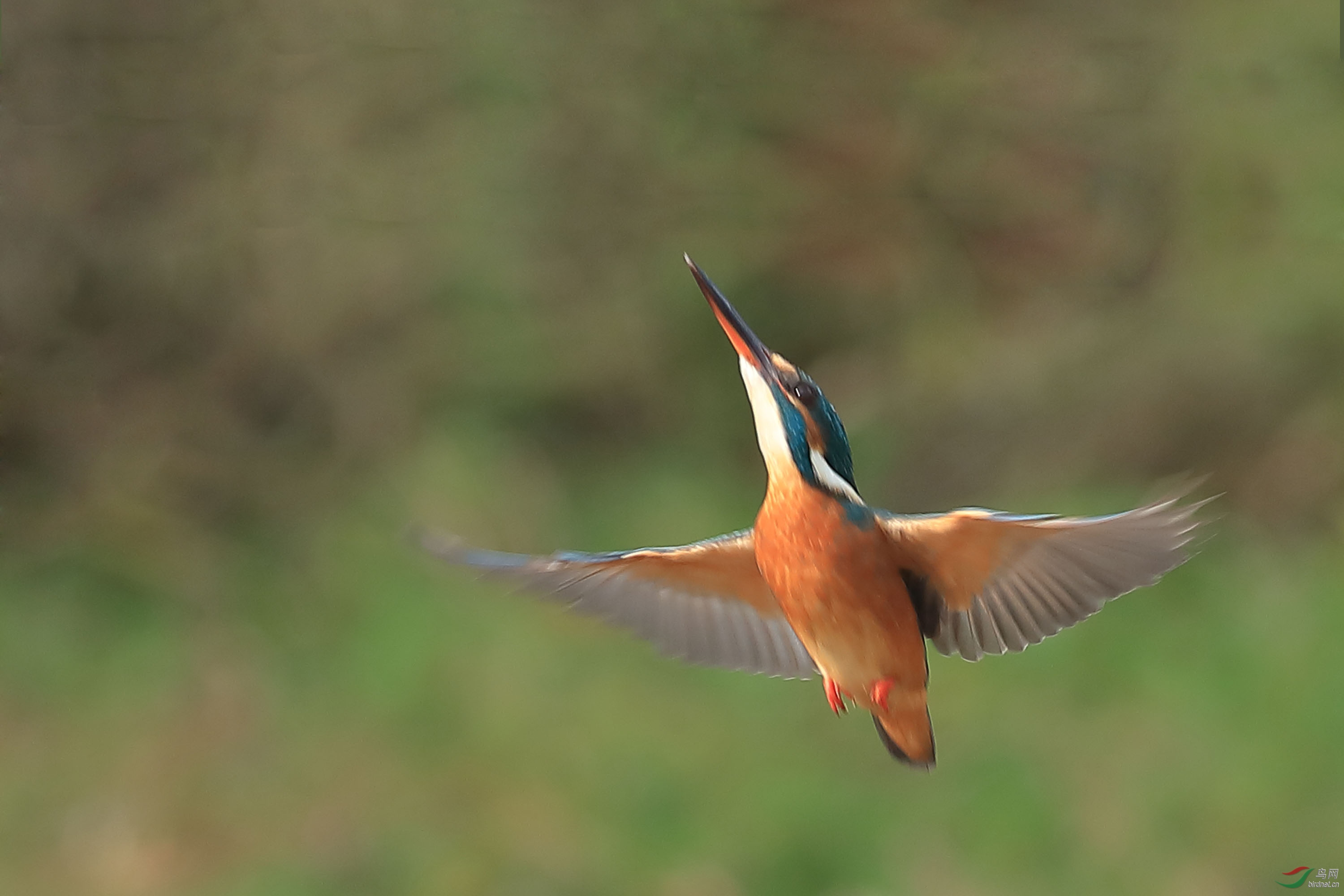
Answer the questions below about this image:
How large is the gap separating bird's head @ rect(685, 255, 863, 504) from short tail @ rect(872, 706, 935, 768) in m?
0.13

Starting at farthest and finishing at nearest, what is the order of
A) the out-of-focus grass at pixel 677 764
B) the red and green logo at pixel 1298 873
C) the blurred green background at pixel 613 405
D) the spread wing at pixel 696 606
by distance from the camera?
the blurred green background at pixel 613 405, the out-of-focus grass at pixel 677 764, the red and green logo at pixel 1298 873, the spread wing at pixel 696 606

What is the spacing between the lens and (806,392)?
0.83 meters

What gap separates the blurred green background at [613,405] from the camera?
2.64 meters

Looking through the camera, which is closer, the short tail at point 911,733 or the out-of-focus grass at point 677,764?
the short tail at point 911,733

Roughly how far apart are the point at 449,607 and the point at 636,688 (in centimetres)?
51

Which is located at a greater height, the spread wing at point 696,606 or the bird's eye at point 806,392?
the bird's eye at point 806,392

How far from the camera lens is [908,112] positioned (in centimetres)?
339

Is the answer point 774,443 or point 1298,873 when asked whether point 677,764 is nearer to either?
point 1298,873

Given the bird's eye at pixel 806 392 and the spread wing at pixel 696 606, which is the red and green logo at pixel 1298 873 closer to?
the spread wing at pixel 696 606

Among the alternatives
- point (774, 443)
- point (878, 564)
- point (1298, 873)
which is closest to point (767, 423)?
point (774, 443)

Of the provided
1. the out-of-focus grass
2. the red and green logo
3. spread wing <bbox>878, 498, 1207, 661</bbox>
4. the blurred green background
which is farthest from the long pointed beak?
the red and green logo

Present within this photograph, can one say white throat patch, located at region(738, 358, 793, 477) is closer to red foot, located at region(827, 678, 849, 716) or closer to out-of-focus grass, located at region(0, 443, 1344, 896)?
red foot, located at region(827, 678, 849, 716)

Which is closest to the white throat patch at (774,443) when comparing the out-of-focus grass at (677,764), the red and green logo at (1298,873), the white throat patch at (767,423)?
the white throat patch at (767,423)

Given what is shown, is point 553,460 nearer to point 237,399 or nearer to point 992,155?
point 237,399
